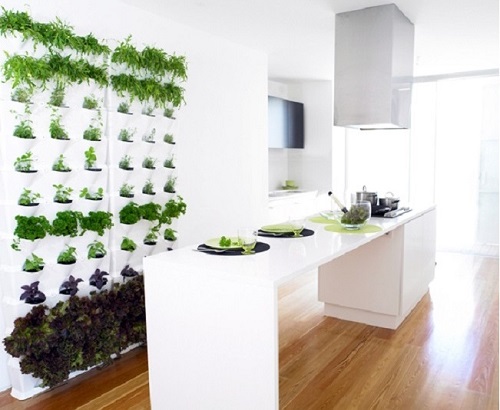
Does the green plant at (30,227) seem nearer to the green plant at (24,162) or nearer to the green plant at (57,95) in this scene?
the green plant at (24,162)

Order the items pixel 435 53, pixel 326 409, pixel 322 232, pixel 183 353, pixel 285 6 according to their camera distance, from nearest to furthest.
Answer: pixel 183 353 < pixel 326 409 < pixel 322 232 < pixel 285 6 < pixel 435 53

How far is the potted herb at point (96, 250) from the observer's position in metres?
2.70

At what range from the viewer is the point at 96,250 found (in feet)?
8.95

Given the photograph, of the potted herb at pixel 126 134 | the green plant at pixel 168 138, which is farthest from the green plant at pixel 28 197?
the green plant at pixel 168 138

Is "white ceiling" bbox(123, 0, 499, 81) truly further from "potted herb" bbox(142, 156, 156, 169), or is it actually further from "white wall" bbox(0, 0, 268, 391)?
"potted herb" bbox(142, 156, 156, 169)

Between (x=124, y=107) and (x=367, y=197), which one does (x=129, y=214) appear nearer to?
(x=124, y=107)

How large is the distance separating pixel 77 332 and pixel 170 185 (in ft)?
3.95

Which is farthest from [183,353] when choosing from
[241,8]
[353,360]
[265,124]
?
[265,124]

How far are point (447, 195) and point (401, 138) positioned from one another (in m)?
0.98

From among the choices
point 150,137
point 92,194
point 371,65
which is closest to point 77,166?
point 92,194

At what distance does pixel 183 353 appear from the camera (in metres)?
1.85

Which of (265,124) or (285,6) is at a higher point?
(285,6)

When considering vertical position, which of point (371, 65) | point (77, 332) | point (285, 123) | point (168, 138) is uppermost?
point (371, 65)

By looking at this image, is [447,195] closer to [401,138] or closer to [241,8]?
[401,138]
